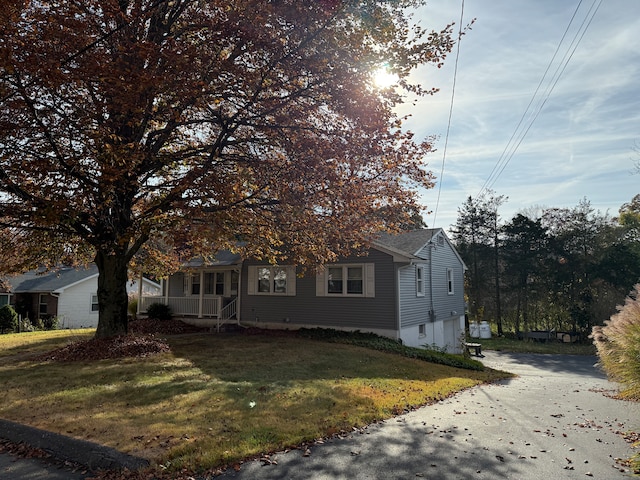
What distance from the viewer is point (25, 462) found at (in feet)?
16.4

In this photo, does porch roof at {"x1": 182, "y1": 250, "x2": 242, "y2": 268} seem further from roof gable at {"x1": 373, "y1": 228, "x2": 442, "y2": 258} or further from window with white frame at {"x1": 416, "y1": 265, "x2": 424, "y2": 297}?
window with white frame at {"x1": 416, "y1": 265, "x2": 424, "y2": 297}

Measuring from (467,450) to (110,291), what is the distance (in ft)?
37.7

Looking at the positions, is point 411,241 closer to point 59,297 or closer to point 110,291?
point 110,291

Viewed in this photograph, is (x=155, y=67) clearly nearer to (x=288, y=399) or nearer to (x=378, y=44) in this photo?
(x=378, y=44)

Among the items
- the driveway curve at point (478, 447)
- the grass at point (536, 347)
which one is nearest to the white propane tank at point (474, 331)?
the grass at point (536, 347)

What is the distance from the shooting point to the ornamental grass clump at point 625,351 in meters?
5.17

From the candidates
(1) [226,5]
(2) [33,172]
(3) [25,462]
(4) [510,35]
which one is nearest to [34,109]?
(2) [33,172]

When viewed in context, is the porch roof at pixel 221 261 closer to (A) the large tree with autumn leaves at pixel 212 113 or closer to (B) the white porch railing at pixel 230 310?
(B) the white porch railing at pixel 230 310

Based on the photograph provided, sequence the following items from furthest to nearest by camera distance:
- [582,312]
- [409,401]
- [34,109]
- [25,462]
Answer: [582,312] → [34,109] → [409,401] → [25,462]

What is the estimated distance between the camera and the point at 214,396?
25.0 ft

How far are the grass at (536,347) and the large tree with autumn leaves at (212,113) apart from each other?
69.8ft

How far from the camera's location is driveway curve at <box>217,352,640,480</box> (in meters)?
4.62

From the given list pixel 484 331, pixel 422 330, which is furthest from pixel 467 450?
pixel 484 331

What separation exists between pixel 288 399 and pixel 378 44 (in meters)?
7.89
